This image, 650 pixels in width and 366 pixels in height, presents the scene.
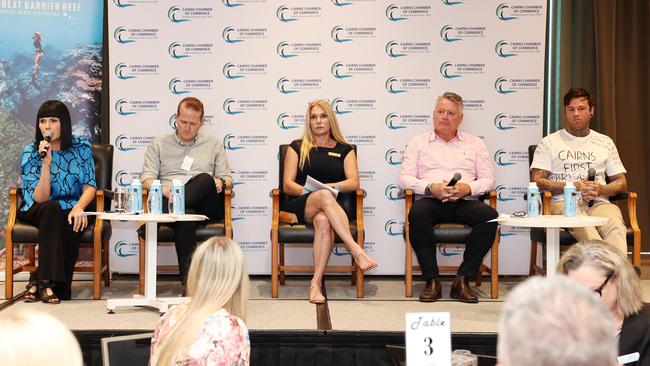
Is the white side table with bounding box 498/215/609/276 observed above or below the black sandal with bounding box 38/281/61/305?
above

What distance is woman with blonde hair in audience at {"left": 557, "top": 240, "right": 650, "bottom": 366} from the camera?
7.70 feet

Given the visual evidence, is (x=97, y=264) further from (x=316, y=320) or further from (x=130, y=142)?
(x=316, y=320)

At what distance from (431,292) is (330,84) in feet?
5.64

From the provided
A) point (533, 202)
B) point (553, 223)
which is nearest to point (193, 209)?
point (533, 202)

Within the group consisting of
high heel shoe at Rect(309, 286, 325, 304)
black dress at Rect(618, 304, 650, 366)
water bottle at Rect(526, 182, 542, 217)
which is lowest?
→ high heel shoe at Rect(309, 286, 325, 304)

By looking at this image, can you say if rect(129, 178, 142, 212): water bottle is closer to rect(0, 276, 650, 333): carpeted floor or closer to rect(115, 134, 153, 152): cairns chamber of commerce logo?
rect(0, 276, 650, 333): carpeted floor

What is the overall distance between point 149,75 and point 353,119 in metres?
1.49

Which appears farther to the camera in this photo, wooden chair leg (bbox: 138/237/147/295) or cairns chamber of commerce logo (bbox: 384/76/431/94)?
cairns chamber of commerce logo (bbox: 384/76/431/94)

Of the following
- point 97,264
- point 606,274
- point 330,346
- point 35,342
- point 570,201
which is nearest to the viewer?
point 35,342

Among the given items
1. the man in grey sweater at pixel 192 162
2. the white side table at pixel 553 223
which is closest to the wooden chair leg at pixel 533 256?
the white side table at pixel 553 223

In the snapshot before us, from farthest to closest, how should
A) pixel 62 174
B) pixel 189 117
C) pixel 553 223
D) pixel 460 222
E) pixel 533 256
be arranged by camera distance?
pixel 533 256, pixel 189 117, pixel 460 222, pixel 62 174, pixel 553 223

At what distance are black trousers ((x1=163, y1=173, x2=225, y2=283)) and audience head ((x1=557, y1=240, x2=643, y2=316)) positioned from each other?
283cm

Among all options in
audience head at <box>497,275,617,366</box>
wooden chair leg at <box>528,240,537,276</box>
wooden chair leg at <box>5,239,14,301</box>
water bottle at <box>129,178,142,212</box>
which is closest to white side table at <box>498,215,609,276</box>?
wooden chair leg at <box>528,240,537,276</box>

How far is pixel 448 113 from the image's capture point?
5234mm
